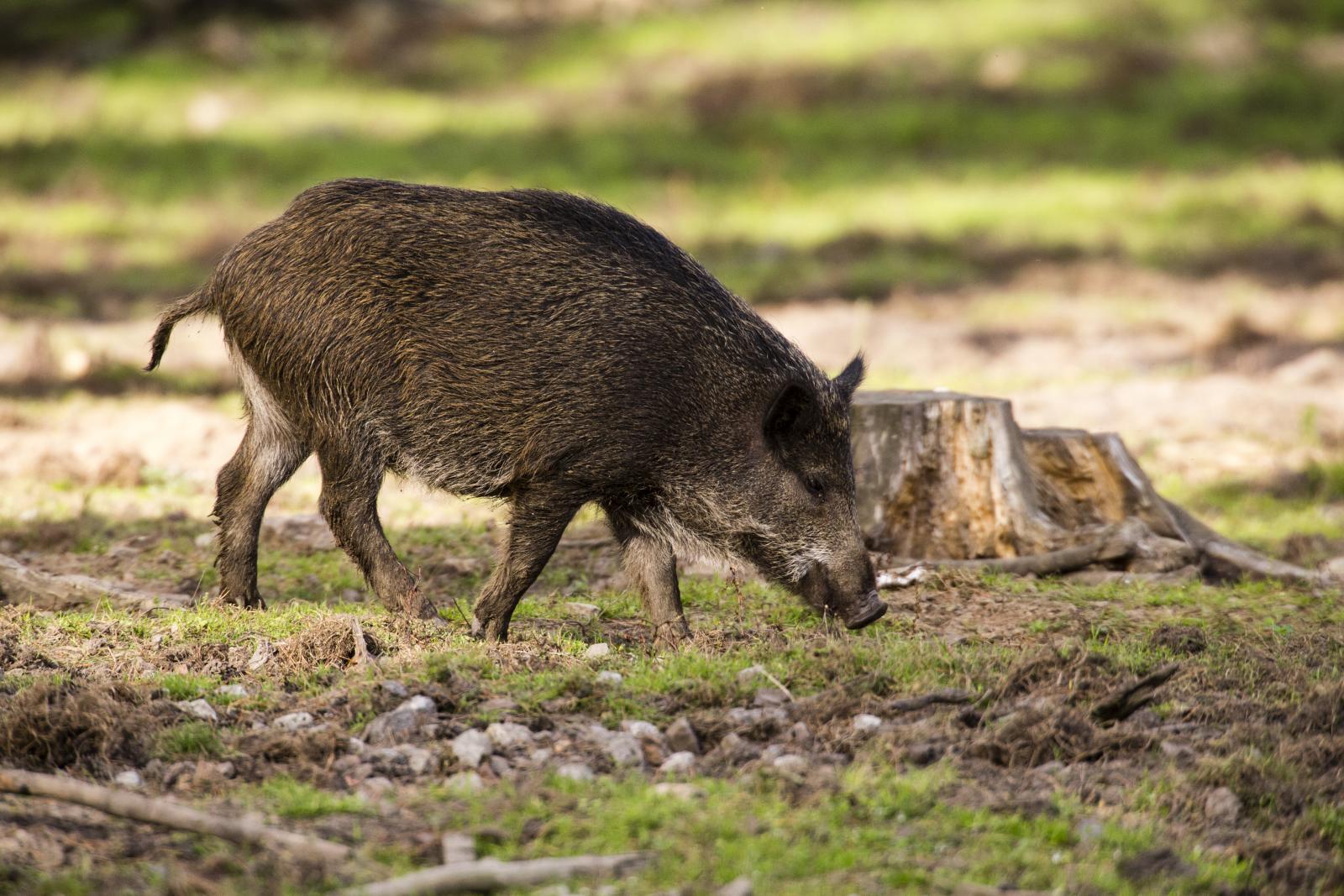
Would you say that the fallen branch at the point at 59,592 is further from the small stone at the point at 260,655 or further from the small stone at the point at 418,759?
the small stone at the point at 418,759

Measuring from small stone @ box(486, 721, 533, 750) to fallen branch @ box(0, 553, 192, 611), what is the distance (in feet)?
7.04

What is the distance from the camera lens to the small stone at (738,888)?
10.7ft

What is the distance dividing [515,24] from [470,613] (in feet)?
60.5

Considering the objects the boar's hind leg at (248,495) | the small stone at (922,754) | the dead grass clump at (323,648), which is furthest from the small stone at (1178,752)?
the boar's hind leg at (248,495)

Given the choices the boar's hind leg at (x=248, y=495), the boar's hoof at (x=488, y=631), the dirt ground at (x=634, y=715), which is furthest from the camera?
the boar's hind leg at (x=248, y=495)

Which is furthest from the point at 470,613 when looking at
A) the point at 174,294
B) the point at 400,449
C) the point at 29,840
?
the point at 174,294

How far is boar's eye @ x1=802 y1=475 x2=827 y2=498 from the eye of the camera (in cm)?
558

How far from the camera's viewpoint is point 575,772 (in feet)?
13.2

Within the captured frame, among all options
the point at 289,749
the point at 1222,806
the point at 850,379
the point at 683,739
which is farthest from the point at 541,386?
the point at 1222,806

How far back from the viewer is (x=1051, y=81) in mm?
19828

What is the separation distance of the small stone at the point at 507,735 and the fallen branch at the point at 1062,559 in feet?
9.40

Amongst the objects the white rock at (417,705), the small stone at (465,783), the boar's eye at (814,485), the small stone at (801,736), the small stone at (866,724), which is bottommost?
the small stone at (465,783)

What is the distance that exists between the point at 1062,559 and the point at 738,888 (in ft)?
13.0

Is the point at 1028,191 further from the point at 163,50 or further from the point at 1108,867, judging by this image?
the point at 1108,867
